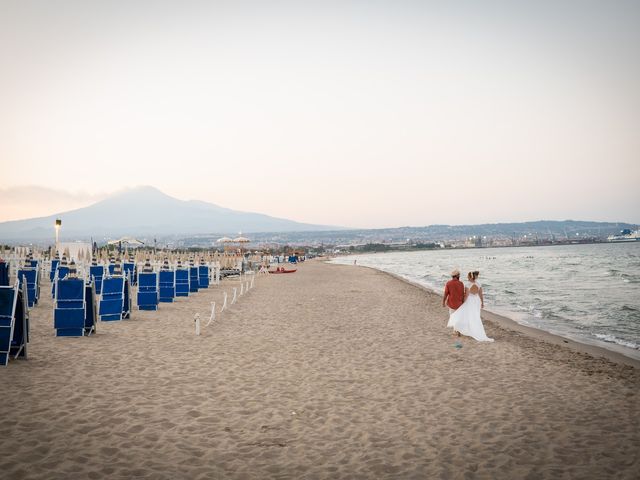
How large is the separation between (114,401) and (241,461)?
245 cm

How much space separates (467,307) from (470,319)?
293 millimetres

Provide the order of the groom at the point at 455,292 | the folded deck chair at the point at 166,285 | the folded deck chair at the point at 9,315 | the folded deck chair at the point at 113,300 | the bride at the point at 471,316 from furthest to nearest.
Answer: the folded deck chair at the point at 166,285 < the folded deck chair at the point at 113,300 < the groom at the point at 455,292 < the bride at the point at 471,316 < the folded deck chair at the point at 9,315

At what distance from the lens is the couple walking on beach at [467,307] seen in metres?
11.3

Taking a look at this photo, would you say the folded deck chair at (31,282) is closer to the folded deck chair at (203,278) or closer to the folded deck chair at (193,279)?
the folded deck chair at (193,279)

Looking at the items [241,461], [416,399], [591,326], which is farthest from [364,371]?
[591,326]

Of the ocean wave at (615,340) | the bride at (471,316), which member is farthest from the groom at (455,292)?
the ocean wave at (615,340)

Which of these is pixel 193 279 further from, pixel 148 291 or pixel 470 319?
pixel 470 319

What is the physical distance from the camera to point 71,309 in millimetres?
10047

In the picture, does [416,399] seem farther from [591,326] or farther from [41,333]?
[591,326]

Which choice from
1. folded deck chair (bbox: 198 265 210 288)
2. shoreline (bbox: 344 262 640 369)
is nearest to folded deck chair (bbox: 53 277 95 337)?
shoreline (bbox: 344 262 640 369)

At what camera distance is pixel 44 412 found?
560cm

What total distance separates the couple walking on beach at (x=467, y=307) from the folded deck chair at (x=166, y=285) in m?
9.74

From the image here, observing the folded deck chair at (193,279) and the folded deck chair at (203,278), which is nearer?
the folded deck chair at (193,279)

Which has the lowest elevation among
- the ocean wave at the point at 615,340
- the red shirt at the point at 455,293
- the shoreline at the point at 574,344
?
the ocean wave at the point at 615,340
